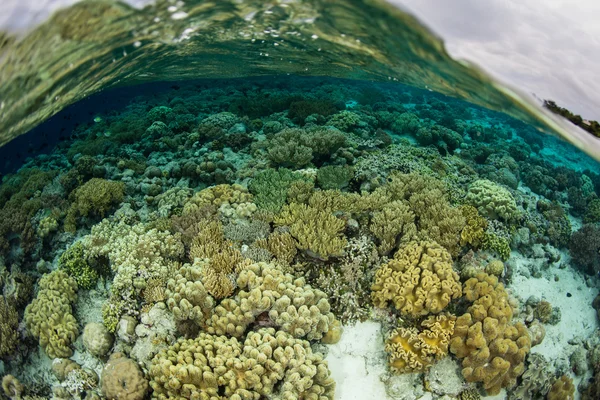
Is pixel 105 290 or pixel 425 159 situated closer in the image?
pixel 105 290

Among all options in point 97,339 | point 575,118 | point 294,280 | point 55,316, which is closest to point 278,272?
point 294,280

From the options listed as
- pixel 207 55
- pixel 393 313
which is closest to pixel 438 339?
pixel 393 313

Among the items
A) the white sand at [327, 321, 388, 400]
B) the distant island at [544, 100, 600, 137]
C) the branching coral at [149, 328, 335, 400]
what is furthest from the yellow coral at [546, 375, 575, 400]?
the distant island at [544, 100, 600, 137]

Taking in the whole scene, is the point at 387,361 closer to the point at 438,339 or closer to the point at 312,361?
the point at 438,339

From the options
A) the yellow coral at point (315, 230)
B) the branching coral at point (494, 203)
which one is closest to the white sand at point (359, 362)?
the yellow coral at point (315, 230)

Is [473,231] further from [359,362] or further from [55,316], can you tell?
[55,316]

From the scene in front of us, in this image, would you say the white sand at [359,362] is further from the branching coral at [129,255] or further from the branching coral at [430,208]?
the branching coral at [129,255]

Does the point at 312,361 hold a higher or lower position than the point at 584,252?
lower
